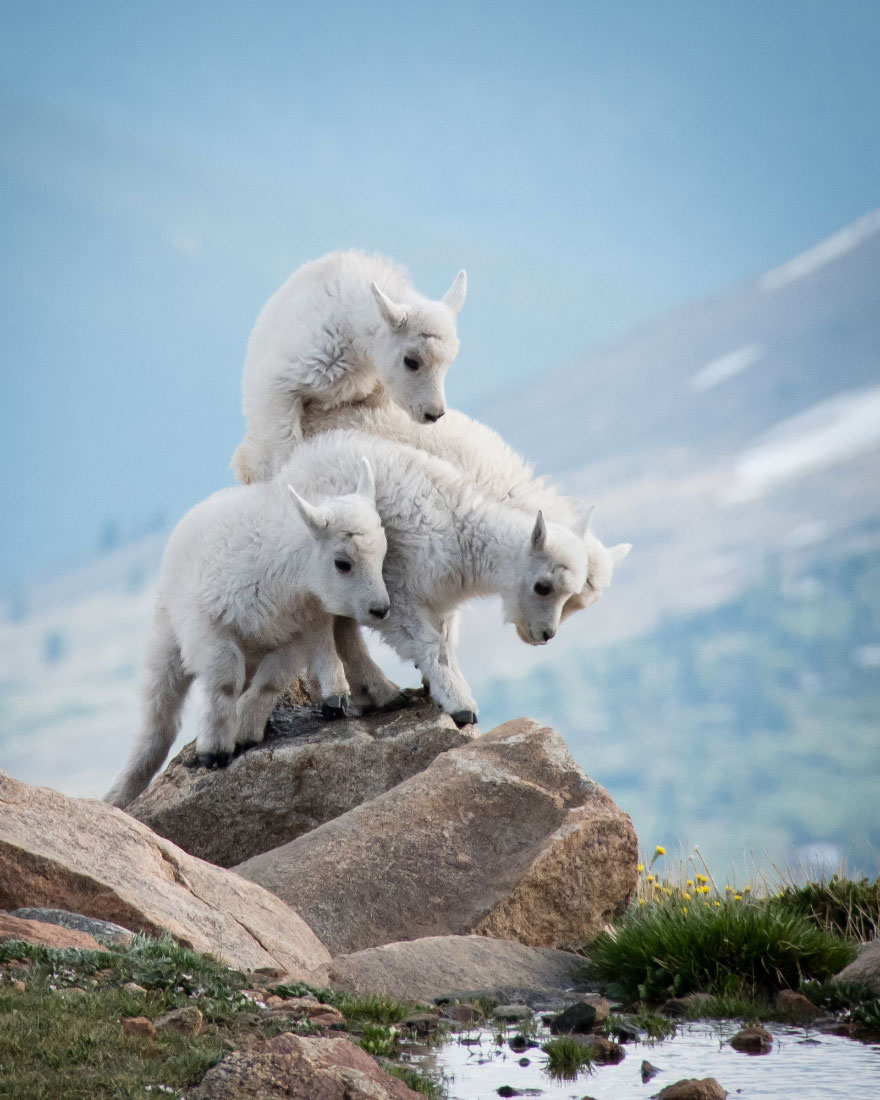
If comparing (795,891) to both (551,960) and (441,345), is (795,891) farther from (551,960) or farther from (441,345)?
(441,345)

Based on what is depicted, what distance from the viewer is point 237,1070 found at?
4.98m

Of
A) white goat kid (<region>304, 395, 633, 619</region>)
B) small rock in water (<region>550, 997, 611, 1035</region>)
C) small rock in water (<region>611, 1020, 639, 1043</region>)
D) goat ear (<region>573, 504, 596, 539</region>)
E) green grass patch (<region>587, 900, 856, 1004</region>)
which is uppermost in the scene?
white goat kid (<region>304, 395, 633, 619</region>)

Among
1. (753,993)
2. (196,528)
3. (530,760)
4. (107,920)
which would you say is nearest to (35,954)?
(107,920)

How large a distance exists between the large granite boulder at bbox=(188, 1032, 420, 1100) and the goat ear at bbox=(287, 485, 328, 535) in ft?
17.2

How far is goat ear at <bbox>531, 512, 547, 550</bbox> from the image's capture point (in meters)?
10.5

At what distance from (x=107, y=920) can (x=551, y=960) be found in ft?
8.63

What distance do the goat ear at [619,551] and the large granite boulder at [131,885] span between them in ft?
14.9

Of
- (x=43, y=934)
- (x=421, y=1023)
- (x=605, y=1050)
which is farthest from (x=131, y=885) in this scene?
(x=605, y=1050)


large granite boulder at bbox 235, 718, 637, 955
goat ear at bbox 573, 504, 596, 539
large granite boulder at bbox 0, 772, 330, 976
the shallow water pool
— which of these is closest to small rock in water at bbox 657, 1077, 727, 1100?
the shallow water pool

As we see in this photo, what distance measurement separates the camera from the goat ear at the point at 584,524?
11125 millimetres

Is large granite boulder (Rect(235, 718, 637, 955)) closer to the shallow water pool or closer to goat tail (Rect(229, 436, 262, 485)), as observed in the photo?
the shallow water pool

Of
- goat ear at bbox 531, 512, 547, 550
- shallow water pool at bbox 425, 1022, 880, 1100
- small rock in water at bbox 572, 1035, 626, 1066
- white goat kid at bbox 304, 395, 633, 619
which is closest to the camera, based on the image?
shallow water pool at bbox 425, 1022, 880, 1100

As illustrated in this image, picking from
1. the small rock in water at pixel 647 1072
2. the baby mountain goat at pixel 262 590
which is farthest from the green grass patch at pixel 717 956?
the baby mountain goat at pixel 262 590

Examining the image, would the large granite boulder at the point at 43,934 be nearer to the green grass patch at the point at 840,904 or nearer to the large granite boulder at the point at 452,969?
the large granite boulder at the point at 452,969
